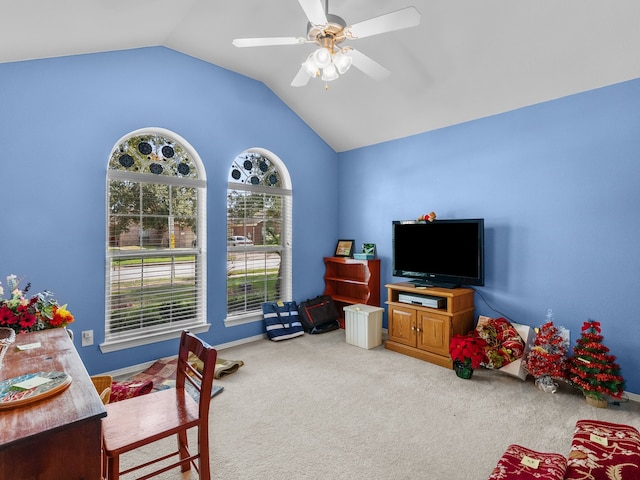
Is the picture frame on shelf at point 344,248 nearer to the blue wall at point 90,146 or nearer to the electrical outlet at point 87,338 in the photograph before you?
the blue wall at point 90,146

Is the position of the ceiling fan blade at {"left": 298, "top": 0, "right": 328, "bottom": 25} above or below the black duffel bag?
above

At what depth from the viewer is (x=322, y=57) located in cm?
219

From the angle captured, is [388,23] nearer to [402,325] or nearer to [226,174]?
[226,174]

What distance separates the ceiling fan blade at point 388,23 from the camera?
6.02 feet

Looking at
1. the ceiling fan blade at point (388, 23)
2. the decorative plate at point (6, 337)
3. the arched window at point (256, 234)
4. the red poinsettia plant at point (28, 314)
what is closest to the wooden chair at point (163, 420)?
the decorative plate at point (6, 337)

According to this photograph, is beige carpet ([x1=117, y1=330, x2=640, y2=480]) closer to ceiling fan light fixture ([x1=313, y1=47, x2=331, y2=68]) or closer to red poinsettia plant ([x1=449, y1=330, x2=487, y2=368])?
red poinsettia plant ([x1=449, y1=330, x2=487, y2=368])

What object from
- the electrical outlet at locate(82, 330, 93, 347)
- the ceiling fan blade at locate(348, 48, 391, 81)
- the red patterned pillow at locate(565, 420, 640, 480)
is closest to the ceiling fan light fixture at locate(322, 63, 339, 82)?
the ceiling fan blade at locate(348, 48, 391, 81)

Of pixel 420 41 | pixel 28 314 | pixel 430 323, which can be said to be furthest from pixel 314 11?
pixel 430 323

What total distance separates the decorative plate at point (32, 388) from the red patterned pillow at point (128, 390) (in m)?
1.37

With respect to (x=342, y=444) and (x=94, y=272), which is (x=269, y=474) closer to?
(x=342, y=444)

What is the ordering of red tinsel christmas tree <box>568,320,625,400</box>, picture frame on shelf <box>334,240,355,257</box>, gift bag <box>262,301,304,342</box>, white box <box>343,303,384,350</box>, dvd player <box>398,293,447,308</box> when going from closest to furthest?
red tinsel christmas tree <box>568,320,625,400</box> < dvd player <box>398,293,447,308</box> < white box <box>343,303,384,350</box> < gift bag <box>262,301,304,342</box> < picture frame on shelf <box>334,240,355,257</box>

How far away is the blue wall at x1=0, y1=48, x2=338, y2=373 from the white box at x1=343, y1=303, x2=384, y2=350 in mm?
1233

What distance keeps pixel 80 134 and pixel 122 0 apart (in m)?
1.23

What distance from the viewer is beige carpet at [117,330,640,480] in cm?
196
